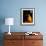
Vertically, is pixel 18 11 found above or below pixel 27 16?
above

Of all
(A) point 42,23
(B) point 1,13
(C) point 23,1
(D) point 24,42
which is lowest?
(D) point 24,42

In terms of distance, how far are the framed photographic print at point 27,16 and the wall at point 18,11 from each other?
0.11 metres

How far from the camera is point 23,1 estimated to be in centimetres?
462

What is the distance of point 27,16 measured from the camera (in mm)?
4652

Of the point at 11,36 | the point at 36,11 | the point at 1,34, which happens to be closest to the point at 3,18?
the point at 1,34

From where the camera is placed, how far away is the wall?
4.62 metres

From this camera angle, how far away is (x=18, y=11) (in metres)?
4.63

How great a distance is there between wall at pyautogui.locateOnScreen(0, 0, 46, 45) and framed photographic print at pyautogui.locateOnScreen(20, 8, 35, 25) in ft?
0.35

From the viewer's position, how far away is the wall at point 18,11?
15.2 ft

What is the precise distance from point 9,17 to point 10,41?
A: 93 cm

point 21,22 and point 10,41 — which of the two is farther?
point 21,22

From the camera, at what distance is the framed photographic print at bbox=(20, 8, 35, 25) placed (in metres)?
4.62

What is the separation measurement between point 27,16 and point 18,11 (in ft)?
1.17

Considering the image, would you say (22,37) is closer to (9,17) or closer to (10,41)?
(10,41)
